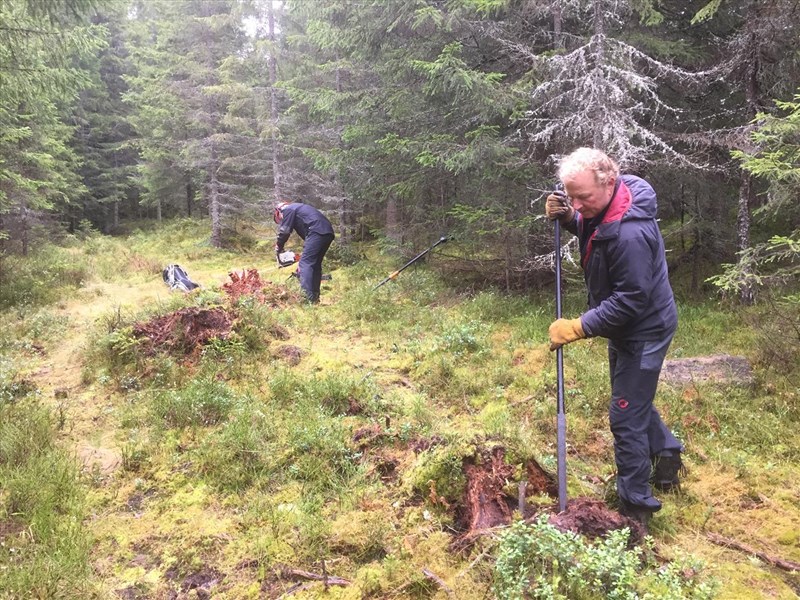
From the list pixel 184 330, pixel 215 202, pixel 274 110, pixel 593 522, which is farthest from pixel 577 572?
pixel 215 202

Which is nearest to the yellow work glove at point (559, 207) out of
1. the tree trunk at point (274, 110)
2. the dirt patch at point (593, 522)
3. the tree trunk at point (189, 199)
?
the dirt patch at point (593, 522)

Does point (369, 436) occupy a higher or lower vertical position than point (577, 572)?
lower

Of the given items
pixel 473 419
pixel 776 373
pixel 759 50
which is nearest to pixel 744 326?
pixel 776 373

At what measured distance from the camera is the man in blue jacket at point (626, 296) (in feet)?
9.62

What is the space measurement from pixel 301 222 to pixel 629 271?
7.85 metres

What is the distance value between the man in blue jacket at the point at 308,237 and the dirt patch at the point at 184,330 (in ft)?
9.48

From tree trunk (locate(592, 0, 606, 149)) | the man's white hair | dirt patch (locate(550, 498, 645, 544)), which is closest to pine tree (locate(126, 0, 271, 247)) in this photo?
tree trunk (locate(592, 0, 606, 149))

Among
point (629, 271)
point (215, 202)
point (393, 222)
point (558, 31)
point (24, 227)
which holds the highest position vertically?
point (558, 31)

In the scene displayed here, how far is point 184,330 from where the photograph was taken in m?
6.39

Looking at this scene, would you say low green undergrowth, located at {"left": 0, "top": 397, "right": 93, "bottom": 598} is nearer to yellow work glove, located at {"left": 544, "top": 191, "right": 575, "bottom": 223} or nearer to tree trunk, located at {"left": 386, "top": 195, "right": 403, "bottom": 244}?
yellow work glove, located at {"left": 544, "top": 191, "right": 575, "bottom": 223}

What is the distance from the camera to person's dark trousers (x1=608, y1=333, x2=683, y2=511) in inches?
122

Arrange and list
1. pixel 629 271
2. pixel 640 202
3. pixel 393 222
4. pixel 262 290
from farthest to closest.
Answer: pixel 393 222
pixel 262 290
pixel 640 202
pixel 629 271

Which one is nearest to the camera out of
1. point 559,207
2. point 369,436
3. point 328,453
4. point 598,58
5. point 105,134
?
point 559,207

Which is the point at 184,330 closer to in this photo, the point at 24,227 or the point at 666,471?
the point at 666,471
